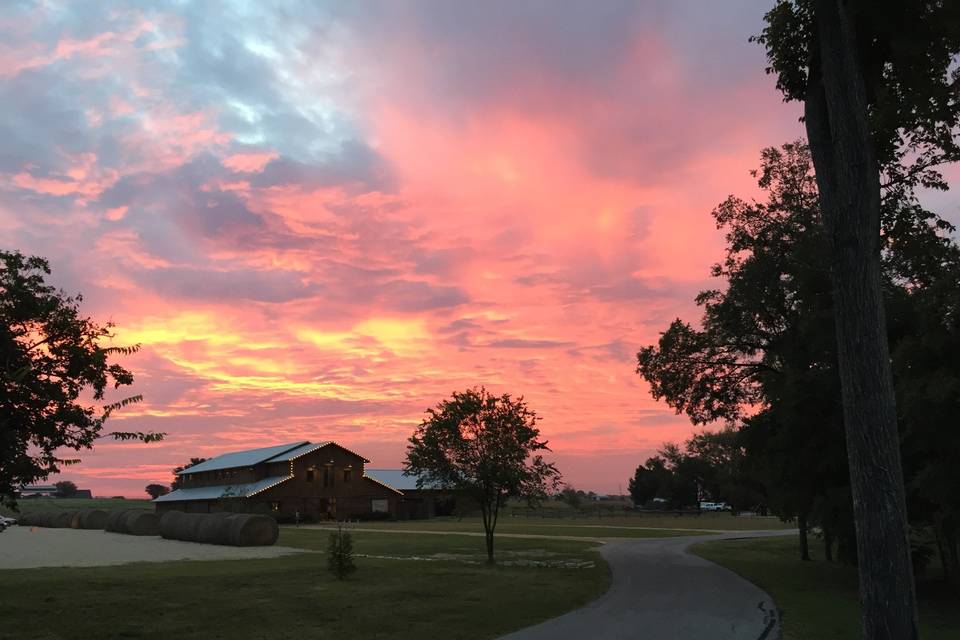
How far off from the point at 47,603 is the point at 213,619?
5348 millimetres

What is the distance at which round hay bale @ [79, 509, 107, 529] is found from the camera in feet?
234

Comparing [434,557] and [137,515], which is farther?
[137,515]

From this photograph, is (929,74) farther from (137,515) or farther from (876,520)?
(137,515)

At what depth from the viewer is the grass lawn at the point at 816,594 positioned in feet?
54.4

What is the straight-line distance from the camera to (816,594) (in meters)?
22.4

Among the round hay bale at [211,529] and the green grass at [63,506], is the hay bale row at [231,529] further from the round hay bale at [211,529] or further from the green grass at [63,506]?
the green grass at [63,506]

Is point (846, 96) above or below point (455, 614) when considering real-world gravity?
above

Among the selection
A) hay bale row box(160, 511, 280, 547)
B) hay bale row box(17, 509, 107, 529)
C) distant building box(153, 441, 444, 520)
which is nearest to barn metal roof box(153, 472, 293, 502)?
distant building box(153, 441, 444, 520)

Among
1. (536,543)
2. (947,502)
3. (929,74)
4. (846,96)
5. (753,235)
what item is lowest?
(536,543)

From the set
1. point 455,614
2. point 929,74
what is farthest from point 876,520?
point 455,614

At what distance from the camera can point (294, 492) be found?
7944 centimetres

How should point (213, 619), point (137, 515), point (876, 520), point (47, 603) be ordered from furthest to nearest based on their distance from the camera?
1. point (137, 515)
2. point (47, 603)
3. point (213, 619)
4. point (876, 520)

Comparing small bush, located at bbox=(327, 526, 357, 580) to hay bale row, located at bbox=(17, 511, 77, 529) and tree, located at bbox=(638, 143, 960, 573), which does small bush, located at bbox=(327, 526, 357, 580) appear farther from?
hay bale row, located at bbox=(17, 511, 77, 529)

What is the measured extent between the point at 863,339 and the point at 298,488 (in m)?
77.1
